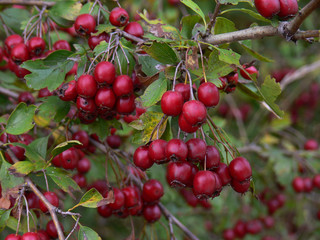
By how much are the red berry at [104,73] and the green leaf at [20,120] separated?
1.37 feet

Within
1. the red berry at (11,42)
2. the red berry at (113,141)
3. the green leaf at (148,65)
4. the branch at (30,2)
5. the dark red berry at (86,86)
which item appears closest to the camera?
the dark red berry at (86,86)

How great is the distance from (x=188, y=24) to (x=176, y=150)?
26.6 inches

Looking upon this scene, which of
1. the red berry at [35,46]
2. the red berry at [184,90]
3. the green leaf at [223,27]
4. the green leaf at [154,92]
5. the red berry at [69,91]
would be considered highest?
the green leaf at [223,27]

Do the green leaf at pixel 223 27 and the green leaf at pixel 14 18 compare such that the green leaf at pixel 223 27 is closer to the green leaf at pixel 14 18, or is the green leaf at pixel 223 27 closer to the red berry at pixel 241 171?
the red berry at pixel 241 171

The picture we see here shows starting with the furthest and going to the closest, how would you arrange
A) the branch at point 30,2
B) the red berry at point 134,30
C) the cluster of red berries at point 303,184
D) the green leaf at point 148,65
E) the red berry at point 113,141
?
the cluster of red berries at point 303,184 < the red berry at point 113,141 < the branch at point 30,2 < the red berry at point 134,30 < the green leaf at point 148,65

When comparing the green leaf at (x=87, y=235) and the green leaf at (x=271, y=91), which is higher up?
the green leaf at (x=271, y=91)

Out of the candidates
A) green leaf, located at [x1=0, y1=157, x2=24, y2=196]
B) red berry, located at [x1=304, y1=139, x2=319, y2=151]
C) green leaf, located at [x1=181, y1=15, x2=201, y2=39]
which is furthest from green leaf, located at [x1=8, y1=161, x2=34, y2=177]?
red berry, located at [x1=304, y1=139, x2=319, y2=151]

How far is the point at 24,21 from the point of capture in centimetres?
193

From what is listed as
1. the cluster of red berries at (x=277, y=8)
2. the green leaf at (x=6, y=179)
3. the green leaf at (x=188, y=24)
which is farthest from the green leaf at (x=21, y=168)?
the cluster of red berries at (x=277, y=8)

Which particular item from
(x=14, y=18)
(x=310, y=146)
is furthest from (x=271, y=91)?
(x=310, y=146)

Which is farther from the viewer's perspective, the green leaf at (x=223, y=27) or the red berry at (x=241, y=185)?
the green leaf at (x=223, y=27)

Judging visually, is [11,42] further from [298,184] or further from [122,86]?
[298,184]

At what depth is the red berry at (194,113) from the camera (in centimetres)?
116

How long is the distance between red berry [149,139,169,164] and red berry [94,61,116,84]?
1.03 feet
